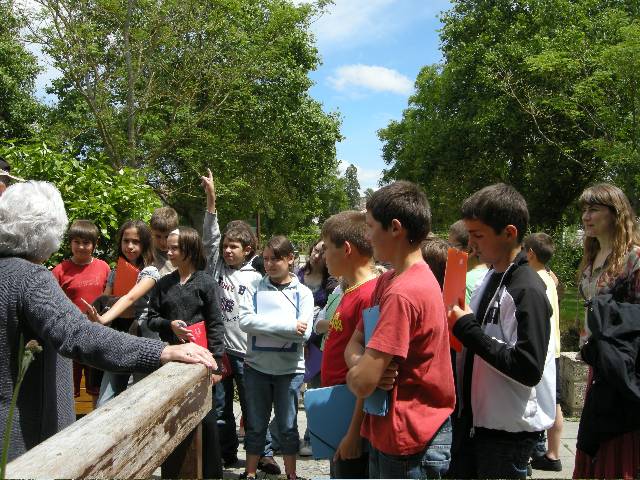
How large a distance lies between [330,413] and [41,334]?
1.28 meters

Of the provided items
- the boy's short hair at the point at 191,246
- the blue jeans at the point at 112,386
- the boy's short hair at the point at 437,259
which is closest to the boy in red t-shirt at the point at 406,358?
the boy's short hair at the point at 437,259

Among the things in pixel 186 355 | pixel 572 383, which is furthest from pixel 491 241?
pixel 572 383

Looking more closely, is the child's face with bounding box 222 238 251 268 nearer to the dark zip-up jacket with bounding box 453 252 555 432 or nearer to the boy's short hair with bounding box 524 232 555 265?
the boy's short hair with bounding box 524 232 555 265

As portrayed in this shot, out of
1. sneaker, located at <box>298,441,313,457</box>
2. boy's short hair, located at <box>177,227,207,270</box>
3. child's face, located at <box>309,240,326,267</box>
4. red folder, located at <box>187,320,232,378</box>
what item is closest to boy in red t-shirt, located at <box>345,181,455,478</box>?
red folder, located at <box>187,320,232,378</box>

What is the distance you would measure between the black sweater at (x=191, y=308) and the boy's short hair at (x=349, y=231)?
1.43 metres

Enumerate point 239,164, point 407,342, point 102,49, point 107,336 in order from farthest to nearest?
point 239,164 → point 102,49 → point 407,342 → point 107,336

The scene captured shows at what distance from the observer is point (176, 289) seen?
4.54 m

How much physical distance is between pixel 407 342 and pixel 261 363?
2588 millimetres

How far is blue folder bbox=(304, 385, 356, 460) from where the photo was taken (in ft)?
9.54

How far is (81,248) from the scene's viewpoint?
5.41 m

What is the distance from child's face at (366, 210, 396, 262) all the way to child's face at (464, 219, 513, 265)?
430 millimetres

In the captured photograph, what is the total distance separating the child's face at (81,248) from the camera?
541 centimetres

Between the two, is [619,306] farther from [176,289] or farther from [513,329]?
[176,289]

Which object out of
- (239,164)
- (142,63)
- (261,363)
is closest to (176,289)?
(261,363)
